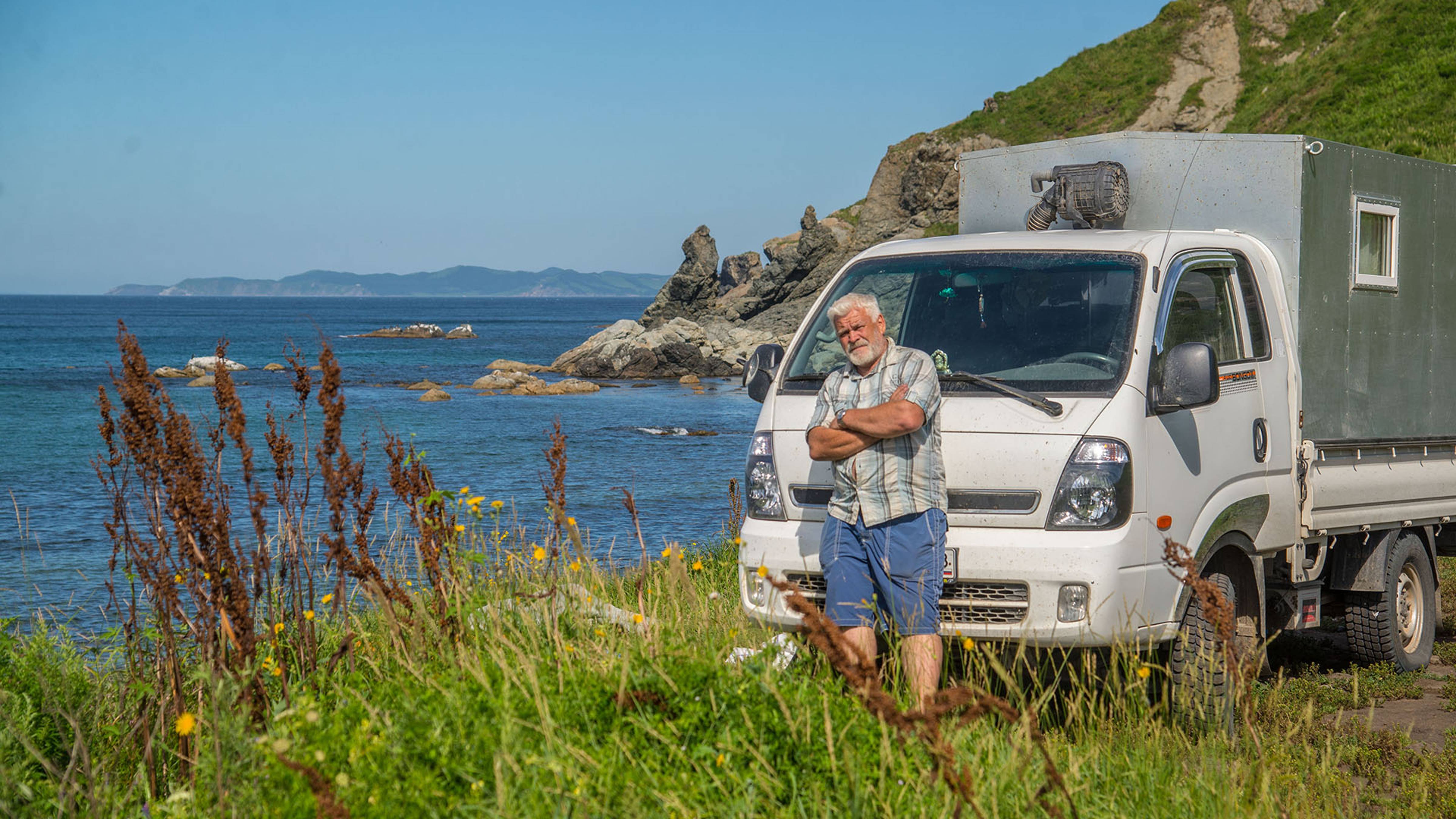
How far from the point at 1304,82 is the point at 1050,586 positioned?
39542 millimetres

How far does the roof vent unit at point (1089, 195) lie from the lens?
277 inches

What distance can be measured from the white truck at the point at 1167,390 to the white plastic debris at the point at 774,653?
0.47 metres

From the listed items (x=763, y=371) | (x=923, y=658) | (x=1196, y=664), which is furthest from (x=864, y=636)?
(x=763, y=371)

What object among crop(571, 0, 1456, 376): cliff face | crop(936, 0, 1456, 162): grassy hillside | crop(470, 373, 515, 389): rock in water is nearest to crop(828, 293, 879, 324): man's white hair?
crop(936, 0, 1456, 162): grassy hillside

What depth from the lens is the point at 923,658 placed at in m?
5.07

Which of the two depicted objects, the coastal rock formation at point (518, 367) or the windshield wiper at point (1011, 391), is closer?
the windshield wiper at point (1011, 391)

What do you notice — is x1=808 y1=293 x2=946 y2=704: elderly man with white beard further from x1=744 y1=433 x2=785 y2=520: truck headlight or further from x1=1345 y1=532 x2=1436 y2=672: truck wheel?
x1=1345 y1=532 x2=1436 y2=672: truck wheel

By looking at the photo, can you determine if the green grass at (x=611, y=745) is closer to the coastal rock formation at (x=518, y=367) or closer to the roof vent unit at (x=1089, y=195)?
the roof vent unit at (x=1089, y=195)

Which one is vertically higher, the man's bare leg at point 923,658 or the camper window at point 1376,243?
the camper window at point 1376,243

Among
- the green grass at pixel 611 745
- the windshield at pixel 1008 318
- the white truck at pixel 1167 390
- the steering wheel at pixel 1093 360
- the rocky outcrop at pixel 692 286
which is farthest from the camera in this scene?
the rocky outcrop at pixel 692 286

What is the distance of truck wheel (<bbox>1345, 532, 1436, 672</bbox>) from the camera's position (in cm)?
762

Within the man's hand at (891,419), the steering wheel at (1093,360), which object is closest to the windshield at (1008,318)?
the steering wheel at (1093,360)

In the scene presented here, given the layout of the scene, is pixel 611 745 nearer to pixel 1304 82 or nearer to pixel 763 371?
pixel 763 371

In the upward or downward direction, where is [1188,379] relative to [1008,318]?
downward
